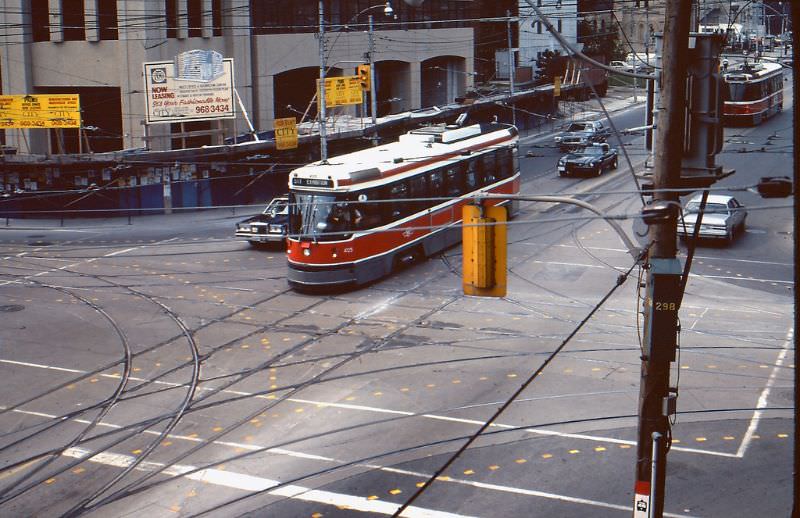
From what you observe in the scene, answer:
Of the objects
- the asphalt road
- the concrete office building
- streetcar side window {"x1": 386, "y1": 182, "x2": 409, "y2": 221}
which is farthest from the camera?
the concrete office building

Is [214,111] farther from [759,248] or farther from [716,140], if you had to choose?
[716,140]

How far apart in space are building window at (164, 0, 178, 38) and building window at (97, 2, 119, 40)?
7.17ft

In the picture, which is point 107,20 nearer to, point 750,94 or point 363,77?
point 363,77

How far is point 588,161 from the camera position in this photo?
45219mm

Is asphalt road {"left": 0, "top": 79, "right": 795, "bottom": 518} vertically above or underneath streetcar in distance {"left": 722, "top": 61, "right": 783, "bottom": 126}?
underneath

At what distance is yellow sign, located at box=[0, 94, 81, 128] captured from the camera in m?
39.0

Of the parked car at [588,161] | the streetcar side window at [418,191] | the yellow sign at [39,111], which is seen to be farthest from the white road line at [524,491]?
the parked car at [588,161]

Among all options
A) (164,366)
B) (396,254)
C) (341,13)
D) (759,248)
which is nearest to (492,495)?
(164,366)

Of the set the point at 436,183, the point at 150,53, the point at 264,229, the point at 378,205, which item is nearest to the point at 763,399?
the point at 378,205

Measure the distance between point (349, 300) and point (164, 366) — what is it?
6.32 m

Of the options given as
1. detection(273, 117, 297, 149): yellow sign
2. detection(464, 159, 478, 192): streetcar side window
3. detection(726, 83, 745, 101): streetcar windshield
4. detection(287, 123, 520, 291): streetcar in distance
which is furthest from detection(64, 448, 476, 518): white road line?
detection(726, 83, 745, 101): streetcar windshield

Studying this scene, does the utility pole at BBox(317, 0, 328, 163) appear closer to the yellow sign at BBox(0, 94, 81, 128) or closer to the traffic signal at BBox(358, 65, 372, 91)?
the traffic signal at BBox(358, 65, 372, 91)

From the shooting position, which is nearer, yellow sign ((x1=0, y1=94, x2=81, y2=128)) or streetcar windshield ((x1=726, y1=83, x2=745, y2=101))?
yellow sign ((x1=0, y1=94, x2=81, y2=128))

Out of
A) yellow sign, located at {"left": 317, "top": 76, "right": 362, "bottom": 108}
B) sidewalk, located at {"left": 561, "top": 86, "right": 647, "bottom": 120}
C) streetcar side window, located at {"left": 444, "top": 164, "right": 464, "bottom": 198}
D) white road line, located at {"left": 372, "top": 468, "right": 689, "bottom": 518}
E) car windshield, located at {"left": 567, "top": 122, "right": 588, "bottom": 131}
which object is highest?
yellow sign, located at {"left": 317, "top": 76, "right": 362, "bottom": 108}
